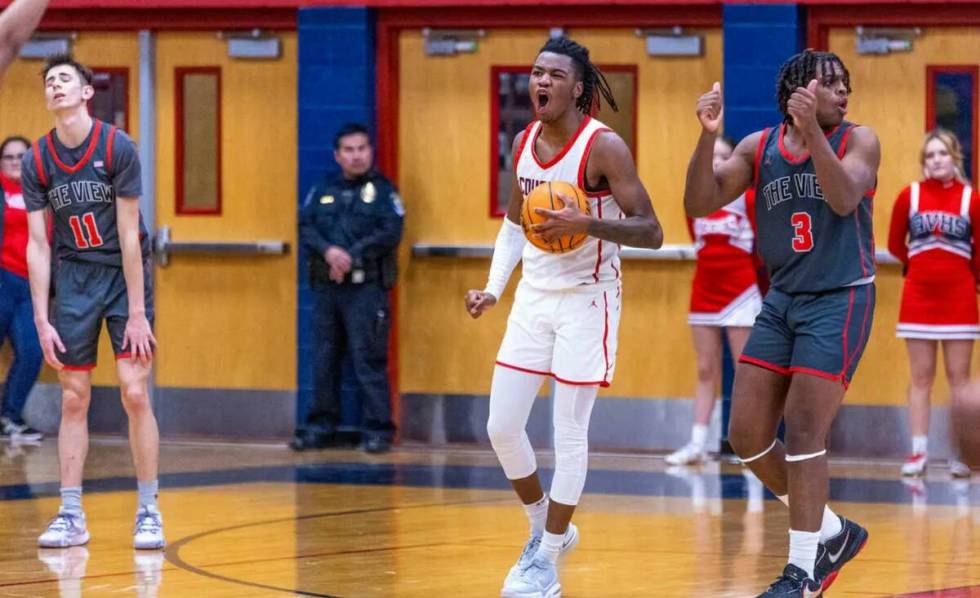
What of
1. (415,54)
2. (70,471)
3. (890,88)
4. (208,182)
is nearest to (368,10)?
(415,54)

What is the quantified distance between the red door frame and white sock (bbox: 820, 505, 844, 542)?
18.8 ft

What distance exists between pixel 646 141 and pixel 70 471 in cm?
534

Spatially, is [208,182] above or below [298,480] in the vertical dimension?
above

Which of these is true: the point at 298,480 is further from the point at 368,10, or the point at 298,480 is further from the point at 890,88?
the point at 890,88

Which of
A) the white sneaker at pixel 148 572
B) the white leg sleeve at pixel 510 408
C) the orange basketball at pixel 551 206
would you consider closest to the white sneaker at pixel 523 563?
the white leg sleeve at pixel 510 408

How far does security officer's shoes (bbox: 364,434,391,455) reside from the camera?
12.7m

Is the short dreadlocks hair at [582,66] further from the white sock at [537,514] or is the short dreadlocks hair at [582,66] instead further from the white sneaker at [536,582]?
the white sneaker at [536,582]

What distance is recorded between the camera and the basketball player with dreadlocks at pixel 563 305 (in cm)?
728

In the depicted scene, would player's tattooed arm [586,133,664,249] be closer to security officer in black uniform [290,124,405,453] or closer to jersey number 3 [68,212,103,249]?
jersey number 3 [68,212,103,249]

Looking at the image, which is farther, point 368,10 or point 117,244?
point 368,10

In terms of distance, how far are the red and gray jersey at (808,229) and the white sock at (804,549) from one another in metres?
0.89

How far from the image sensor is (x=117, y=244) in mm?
8625

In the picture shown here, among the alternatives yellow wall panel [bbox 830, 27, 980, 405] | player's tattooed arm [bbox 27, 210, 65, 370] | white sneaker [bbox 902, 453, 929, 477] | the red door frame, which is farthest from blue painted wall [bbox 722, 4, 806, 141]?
player's tattooed arm [bbox 27, 210, 65, 370]

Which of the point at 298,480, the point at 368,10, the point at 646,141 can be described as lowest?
the point at 298,480
